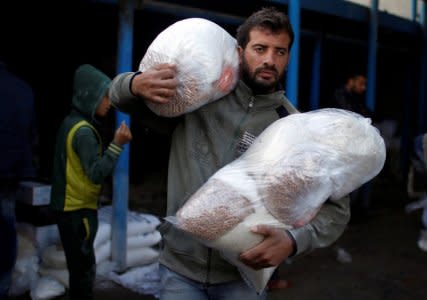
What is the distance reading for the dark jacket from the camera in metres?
2.91

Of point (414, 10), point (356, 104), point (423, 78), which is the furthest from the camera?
point (423, 78)

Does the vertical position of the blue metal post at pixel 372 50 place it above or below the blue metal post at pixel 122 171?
above

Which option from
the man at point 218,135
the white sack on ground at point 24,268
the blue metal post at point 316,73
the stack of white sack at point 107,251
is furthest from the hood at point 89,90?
the blue metal post at point 316,73

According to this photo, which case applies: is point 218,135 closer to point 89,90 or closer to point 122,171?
point 89,90

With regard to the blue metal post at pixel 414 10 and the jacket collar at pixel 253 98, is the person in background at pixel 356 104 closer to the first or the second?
the blue metal post at pixel 414 10

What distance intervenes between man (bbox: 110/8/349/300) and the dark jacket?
1544 millimetres

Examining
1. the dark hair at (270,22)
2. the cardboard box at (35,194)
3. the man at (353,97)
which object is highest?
the man at (353,97)

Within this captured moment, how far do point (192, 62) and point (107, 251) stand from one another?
267 cm

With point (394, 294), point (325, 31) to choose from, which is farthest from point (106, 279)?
point (325, 31)

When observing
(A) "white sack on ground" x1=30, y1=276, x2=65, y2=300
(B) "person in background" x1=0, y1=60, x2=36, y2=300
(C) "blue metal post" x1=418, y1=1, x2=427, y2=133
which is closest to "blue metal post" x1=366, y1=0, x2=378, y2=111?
(C) "blue metal post" x1=418, y1=1, x2=427, y2=133

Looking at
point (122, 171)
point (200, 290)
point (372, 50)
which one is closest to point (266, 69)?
point (200, 290)

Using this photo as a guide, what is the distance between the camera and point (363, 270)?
4.38 meters

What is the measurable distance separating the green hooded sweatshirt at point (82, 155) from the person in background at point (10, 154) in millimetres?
218

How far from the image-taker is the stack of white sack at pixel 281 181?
1.43 m
